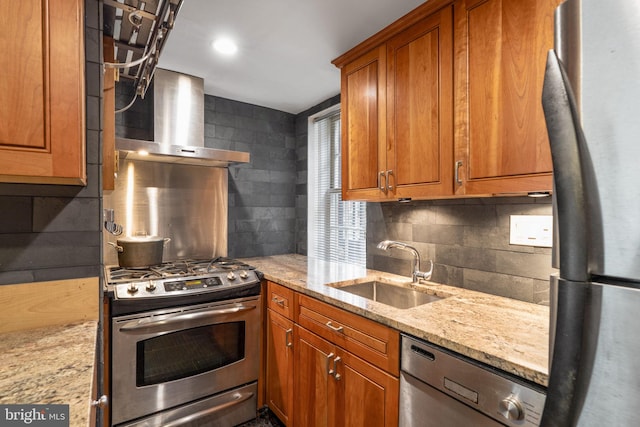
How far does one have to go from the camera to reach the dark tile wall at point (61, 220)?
119cm

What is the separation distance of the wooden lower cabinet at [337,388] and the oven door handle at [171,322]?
1.65 feet

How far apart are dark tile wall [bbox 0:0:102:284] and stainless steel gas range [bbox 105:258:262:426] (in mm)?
530

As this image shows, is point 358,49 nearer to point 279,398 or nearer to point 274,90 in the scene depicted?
point 274,90

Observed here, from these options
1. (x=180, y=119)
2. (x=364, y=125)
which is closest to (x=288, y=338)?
(x=364, y=125)

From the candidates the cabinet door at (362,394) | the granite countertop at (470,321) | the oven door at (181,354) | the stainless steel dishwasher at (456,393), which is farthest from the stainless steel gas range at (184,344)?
the stainless steel dishwasher at (456,393)

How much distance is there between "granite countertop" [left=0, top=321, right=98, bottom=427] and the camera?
2.43 feet

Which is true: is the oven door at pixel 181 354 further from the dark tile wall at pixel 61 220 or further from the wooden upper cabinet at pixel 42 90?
the wooden upper cabinet at pixel 42 90

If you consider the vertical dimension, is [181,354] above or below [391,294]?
below

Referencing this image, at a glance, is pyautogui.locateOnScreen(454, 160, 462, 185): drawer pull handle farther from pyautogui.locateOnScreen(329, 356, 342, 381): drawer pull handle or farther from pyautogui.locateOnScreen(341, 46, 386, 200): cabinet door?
pyautogui.locateOnScreen(329, 356, 342, 381): drawer pull handle

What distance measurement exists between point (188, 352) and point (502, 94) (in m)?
2.12

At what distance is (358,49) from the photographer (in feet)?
6.42

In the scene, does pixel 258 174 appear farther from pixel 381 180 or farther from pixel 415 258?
pixel 415 258

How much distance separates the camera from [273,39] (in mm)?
1935

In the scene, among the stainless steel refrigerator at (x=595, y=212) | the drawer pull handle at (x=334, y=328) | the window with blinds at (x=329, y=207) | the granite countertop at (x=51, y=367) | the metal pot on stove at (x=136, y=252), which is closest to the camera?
the stainless steel refrigerator at (x=595, y=212)
